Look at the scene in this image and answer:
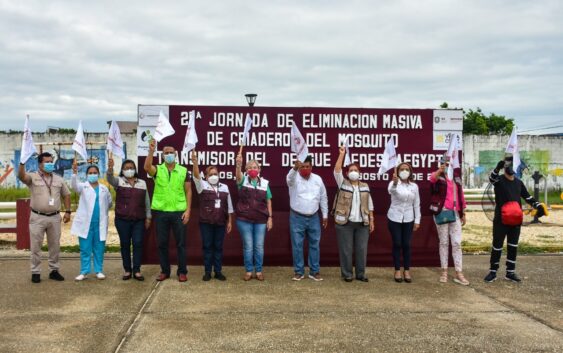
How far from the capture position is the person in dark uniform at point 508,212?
285 inches

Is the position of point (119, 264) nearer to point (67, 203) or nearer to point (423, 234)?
point (67, 203)

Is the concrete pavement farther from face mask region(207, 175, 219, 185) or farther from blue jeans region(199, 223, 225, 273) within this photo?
face mask region(207, 175, 219, 185)

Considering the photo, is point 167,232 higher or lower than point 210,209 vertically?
lower

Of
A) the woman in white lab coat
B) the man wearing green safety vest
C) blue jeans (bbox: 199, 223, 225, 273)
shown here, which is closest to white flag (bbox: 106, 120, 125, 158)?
the woman in white lab coat

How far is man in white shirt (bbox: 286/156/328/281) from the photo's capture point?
24.1 feet

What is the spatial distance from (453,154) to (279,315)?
11.4ft

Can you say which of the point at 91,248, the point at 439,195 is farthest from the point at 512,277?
the point at 91,248

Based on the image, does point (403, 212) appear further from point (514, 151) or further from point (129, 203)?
point (129, 203)

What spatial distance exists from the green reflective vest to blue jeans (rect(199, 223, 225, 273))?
0.46 m

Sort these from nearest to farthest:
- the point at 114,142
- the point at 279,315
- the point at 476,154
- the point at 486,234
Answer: the point at 279,315 → the point at 114,142 → the point at 486,234 → the point at 476,154

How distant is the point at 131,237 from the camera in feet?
24.2

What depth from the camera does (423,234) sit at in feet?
27.5

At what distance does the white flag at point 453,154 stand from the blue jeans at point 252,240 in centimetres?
266

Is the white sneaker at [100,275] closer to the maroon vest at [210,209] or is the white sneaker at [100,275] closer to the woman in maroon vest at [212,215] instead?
the woman in maroon vest at [212,215]
